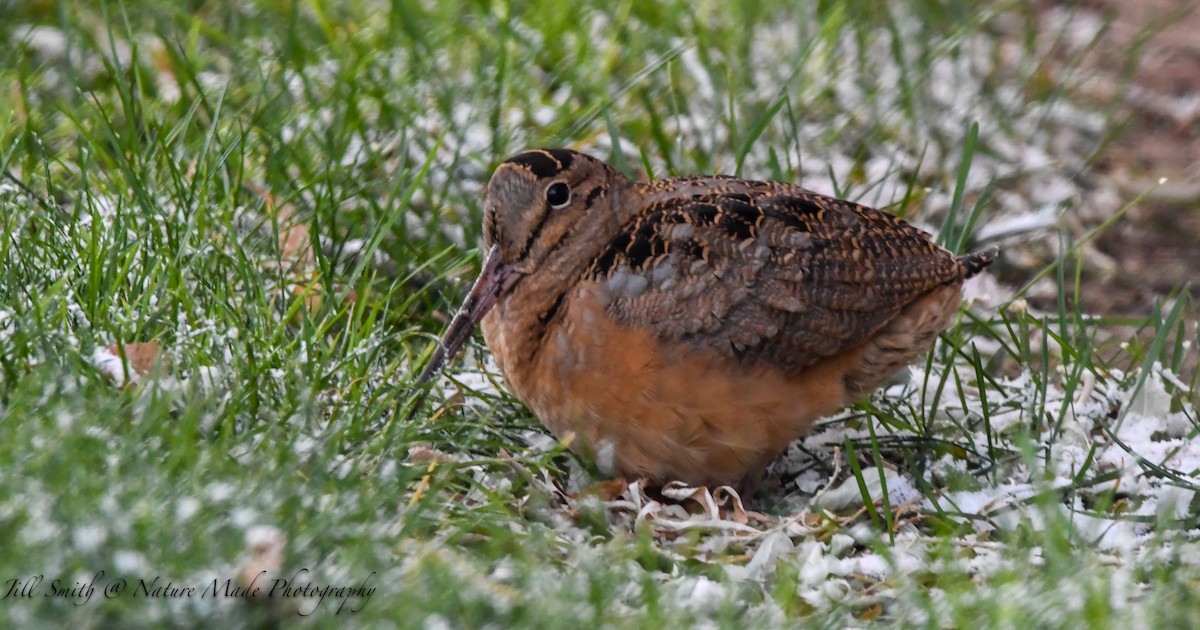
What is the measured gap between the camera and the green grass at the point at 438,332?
2.83 meters

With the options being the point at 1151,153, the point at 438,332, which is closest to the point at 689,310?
the point at 438,332

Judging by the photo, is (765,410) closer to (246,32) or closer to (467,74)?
(467,74)

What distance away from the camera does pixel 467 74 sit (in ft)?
18.5

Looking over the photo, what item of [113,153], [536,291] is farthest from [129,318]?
[113,153]

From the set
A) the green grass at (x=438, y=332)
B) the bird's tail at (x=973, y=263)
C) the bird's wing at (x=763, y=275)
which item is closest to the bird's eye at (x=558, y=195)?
the bird's wing at (x=763, y=275)

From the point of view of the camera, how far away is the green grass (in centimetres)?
283

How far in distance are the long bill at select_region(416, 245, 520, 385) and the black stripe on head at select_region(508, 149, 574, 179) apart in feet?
0.72

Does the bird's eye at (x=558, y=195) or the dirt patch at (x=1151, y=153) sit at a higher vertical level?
the dirt patch at (x=1151, y=153)

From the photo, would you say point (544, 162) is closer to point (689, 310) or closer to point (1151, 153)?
point (689, 310)

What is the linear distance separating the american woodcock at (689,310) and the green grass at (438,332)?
173 mm

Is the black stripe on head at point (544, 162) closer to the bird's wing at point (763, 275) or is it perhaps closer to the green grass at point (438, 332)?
the bird's wing at point (763, 275)

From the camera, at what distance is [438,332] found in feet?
14.6

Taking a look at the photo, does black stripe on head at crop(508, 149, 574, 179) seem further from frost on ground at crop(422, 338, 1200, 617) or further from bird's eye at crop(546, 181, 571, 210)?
frost on ground at crop(422, 338, 1200, 617)

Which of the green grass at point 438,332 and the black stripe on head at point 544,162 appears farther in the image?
the black stripe on head at point 544,162
